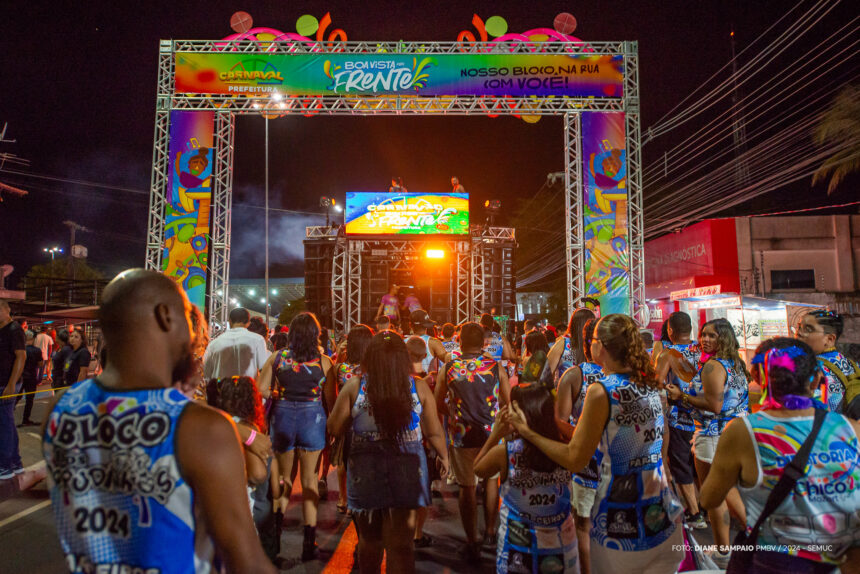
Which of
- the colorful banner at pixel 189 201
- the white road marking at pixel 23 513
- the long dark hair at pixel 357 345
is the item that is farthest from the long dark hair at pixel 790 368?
the colorful banner at pixel 189 201

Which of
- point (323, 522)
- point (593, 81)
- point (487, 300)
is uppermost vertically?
point (593, 81)

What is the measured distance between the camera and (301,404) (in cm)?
450

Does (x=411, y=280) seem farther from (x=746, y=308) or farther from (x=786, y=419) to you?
(x=786, y=419)

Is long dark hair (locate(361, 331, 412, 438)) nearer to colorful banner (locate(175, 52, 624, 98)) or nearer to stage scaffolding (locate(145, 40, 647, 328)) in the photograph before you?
stage scaffolding (locate(145, 40, 647, 328))

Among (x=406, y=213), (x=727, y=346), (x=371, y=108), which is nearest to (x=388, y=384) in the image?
(x=727, y=346)

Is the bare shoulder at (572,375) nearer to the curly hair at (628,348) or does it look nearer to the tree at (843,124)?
the curly hair at (628,348)

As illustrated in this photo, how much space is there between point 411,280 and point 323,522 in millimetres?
17397

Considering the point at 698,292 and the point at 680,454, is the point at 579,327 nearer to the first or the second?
the point at 680,454

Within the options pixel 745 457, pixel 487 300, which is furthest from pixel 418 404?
pixel 487 300

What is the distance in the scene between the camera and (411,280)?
22.2 m

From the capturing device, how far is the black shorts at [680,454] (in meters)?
4.86

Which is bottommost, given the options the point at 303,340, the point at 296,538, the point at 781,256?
the point at 296,538

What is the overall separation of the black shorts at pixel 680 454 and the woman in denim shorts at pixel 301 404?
3.28 meters

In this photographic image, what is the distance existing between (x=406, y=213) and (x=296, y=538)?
14.6m
